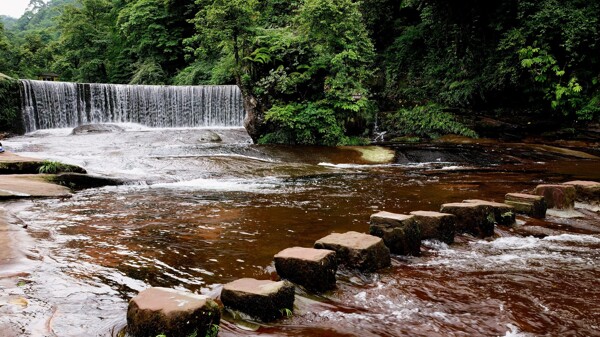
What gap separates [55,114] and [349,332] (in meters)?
20.8

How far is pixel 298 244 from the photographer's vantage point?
15.3ft

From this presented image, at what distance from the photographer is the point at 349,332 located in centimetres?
270

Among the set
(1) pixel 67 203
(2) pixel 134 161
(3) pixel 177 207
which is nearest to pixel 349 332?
(3) pixel 177 207

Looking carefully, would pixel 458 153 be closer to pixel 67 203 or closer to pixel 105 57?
pixel 67 203

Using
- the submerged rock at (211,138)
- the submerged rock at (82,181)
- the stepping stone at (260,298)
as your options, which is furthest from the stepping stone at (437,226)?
the submerged rock at (211,138)

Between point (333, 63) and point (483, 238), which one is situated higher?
point (333, 63)

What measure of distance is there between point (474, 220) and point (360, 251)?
2.00 m

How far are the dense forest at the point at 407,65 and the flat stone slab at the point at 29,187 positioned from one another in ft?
28.0

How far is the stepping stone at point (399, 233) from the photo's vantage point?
420 centimetres

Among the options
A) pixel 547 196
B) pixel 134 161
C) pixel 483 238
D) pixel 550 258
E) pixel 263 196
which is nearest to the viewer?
pixel 550 258

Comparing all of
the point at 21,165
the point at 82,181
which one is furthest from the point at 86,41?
the point at 82,181

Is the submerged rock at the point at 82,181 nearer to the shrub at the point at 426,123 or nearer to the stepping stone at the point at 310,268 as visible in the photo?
the stepping stone at the point at 310,268

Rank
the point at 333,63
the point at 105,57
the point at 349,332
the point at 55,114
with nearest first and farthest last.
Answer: the point at 349,332
the point at 333,63
the point at 55,114
the point at 105,57

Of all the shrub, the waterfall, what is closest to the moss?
the shrub
